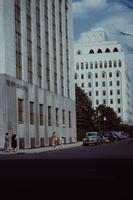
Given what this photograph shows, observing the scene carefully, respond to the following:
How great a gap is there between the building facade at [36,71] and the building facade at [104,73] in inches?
3744

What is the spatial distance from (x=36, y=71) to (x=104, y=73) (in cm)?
11952

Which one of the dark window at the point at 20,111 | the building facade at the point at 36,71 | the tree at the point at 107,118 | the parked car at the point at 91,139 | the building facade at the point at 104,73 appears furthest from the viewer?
the building facade at the point at 104,73

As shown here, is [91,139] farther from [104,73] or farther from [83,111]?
[104,73]

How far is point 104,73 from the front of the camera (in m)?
180

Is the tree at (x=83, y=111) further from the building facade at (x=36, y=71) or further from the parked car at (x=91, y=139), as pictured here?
the parked car at (x=91, y=139)

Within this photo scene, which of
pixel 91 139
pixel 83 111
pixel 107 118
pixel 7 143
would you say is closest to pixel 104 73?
pixel 107 118

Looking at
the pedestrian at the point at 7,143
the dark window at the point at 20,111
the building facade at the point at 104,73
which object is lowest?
the pedestrian at the point at 7,143

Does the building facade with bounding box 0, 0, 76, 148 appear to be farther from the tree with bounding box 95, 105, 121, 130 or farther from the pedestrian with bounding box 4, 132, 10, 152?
the tree with bounding box 95, 105, 121, 130

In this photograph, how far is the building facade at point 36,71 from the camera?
1980 inches

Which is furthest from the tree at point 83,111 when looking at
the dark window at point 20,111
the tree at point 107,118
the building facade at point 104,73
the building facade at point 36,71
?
the building facade at point 104,73

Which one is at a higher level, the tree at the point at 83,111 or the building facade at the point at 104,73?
the building facade at the point at 104,73

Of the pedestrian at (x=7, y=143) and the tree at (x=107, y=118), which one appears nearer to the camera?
the pedestrian at (x=7, y=143)
